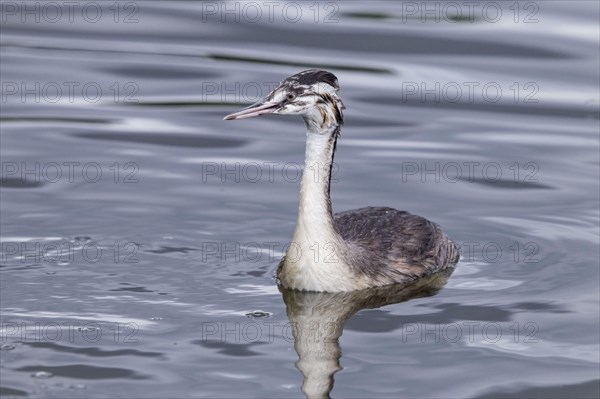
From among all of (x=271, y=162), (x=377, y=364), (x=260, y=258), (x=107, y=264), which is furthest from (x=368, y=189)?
(x=377, y=364)

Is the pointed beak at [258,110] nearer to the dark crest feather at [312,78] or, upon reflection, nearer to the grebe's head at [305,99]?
the grebe's head at [305,99]

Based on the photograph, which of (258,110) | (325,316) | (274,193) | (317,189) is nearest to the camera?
(258,110)

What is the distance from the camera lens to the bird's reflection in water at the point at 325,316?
37.6ft

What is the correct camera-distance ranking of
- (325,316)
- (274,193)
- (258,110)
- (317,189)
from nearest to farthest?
(258,110)
(325,316)
(317,189)
(274,193)

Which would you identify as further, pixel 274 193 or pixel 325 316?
pixel 274 193

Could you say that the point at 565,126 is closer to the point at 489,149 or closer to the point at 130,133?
the point at 489,149

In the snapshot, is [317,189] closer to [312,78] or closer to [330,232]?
[330,232]

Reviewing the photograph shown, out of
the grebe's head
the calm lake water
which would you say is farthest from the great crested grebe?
the calm lake water

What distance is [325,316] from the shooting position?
12.8m

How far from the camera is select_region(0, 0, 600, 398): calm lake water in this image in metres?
11.6

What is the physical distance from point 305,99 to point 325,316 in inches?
71.4

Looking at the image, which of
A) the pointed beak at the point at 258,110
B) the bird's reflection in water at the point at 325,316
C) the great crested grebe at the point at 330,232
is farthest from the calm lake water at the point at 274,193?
the pointed beak at the point at 258,110

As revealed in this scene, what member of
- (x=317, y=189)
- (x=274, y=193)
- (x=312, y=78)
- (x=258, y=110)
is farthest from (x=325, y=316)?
(x=274, y=193)

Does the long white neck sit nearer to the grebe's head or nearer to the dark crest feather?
the grebe's head
